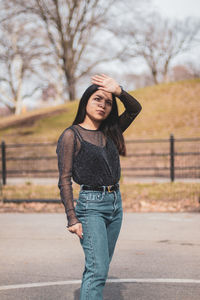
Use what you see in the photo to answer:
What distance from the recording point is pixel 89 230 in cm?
324

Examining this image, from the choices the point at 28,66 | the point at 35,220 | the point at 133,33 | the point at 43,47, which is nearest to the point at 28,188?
the point at 35,220

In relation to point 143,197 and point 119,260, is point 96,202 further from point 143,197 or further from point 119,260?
point 143,197

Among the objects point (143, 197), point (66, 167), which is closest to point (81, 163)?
point (66, 167)

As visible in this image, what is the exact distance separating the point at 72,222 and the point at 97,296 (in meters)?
0.52

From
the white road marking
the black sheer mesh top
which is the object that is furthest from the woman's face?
the white road marking

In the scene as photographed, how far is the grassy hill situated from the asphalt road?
42.9 ft

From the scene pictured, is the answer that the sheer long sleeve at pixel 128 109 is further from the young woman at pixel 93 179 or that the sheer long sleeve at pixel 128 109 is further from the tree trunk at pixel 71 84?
the tree trunk at pixel 71 84

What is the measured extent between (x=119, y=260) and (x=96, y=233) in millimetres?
2857

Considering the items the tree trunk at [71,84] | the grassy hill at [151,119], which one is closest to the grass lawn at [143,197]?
the grassy hill at [151,119]

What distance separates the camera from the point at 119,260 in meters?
5.96

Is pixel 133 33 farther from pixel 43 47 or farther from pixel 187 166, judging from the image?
pixel 187 166

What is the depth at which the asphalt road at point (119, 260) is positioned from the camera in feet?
15.6

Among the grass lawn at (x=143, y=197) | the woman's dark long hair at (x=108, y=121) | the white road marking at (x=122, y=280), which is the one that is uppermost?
the woman's dark long hair at (x=108, y=121)

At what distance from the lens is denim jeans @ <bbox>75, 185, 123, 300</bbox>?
319 cm
